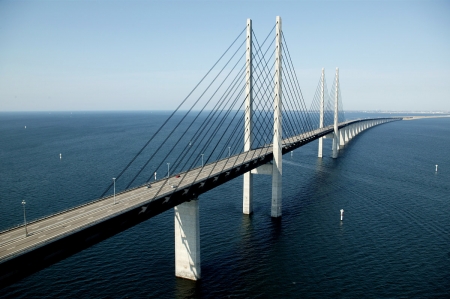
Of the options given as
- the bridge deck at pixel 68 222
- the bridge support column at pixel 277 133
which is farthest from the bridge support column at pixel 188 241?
the bridge support column at pixel 277 133

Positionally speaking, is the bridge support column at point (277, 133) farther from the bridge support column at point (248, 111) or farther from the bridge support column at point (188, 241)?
the bridge support column at point (188, 241)

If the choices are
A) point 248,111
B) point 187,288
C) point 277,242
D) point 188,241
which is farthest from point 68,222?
point 248,111

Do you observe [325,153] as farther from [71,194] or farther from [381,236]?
[71,194]

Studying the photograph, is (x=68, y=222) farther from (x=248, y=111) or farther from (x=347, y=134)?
(x=347, y=134)

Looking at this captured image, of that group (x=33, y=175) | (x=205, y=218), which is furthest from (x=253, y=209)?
(x=33, y=175)

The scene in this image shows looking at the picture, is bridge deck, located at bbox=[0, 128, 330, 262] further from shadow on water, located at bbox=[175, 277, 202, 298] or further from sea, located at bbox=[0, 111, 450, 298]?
shadow on water, located at bbox=[175, 277, 202, 298]

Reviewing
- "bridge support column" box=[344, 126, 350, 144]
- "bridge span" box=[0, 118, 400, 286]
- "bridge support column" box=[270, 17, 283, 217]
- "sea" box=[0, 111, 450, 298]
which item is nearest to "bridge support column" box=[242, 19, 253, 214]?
"sea" box=[0, 111, 450, 298]
